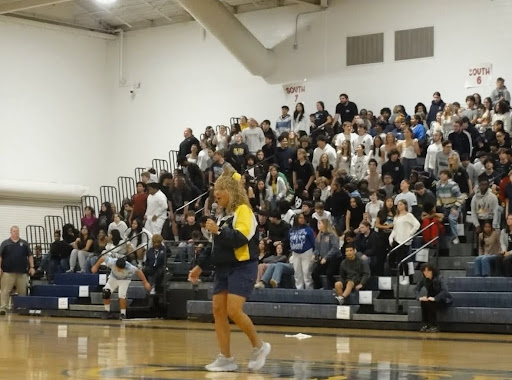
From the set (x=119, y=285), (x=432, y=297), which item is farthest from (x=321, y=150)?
(x=432, y=297)

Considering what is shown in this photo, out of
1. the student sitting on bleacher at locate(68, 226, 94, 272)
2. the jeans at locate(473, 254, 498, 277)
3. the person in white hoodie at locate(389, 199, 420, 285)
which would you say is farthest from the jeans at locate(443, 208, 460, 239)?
the student sitting on bleacher at locate(68, 226, 94, 272)

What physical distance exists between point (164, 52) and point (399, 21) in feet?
27.1

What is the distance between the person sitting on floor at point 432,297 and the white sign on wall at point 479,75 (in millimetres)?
9437

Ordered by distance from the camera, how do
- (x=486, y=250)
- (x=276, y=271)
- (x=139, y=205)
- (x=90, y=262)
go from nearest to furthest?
(x=486, y=250)
(x=276, y=271)
(x=90, y=262)
(x=139, y=205)

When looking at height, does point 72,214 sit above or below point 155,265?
above

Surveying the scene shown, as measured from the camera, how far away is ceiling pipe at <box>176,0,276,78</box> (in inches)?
1017

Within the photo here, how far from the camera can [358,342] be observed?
44.6 feet

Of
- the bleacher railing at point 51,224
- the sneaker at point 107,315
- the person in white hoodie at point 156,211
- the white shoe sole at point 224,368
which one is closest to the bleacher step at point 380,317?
the sneaker at point 107,315

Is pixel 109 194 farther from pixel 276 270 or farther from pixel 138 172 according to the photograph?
pixel 276 270

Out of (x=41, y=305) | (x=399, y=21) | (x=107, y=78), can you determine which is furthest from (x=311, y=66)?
(x=41, y=305)

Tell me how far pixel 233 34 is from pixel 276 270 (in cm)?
975

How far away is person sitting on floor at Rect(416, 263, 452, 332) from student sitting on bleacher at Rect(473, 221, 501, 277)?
960 millimetres

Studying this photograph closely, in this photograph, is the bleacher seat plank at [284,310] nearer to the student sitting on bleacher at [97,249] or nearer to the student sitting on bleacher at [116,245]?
the student sitting on bleacher at [116,245]

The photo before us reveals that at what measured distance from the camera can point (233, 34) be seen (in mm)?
26969
